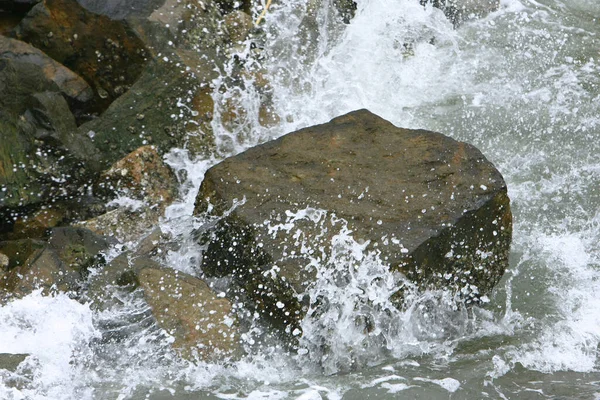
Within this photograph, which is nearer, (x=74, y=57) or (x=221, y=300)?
(x=221, y=300)

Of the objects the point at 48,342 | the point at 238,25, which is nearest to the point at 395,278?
the point at 48,342

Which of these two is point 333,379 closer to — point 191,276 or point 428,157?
point 191,276

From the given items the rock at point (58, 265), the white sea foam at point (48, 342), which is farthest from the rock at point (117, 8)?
the white sea foam at point (48, 342)

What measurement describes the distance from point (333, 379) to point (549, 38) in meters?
4.48

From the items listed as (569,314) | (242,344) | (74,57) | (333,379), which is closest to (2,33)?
(74,57)

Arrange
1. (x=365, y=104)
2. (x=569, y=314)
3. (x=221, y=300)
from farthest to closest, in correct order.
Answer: (x=365, y=104) < (x=569, y=314) < (x=221, y=300)

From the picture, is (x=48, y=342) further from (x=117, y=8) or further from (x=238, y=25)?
(x=238, y=25)

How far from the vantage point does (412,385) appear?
3605 mm

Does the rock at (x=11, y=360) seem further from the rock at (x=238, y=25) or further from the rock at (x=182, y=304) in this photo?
the rock at (x=238, y=25)

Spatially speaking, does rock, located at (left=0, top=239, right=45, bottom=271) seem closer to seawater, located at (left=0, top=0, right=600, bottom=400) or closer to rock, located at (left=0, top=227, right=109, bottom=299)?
rock, located at (left=0, top=227, right=109, bottom=299)

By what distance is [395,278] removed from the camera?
3781mm

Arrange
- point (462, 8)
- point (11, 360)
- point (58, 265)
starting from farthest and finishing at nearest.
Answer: point (462, 8), point (58, 265), point (11, 360)

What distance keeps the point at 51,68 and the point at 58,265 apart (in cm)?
165

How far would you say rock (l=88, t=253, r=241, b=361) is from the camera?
372cm
